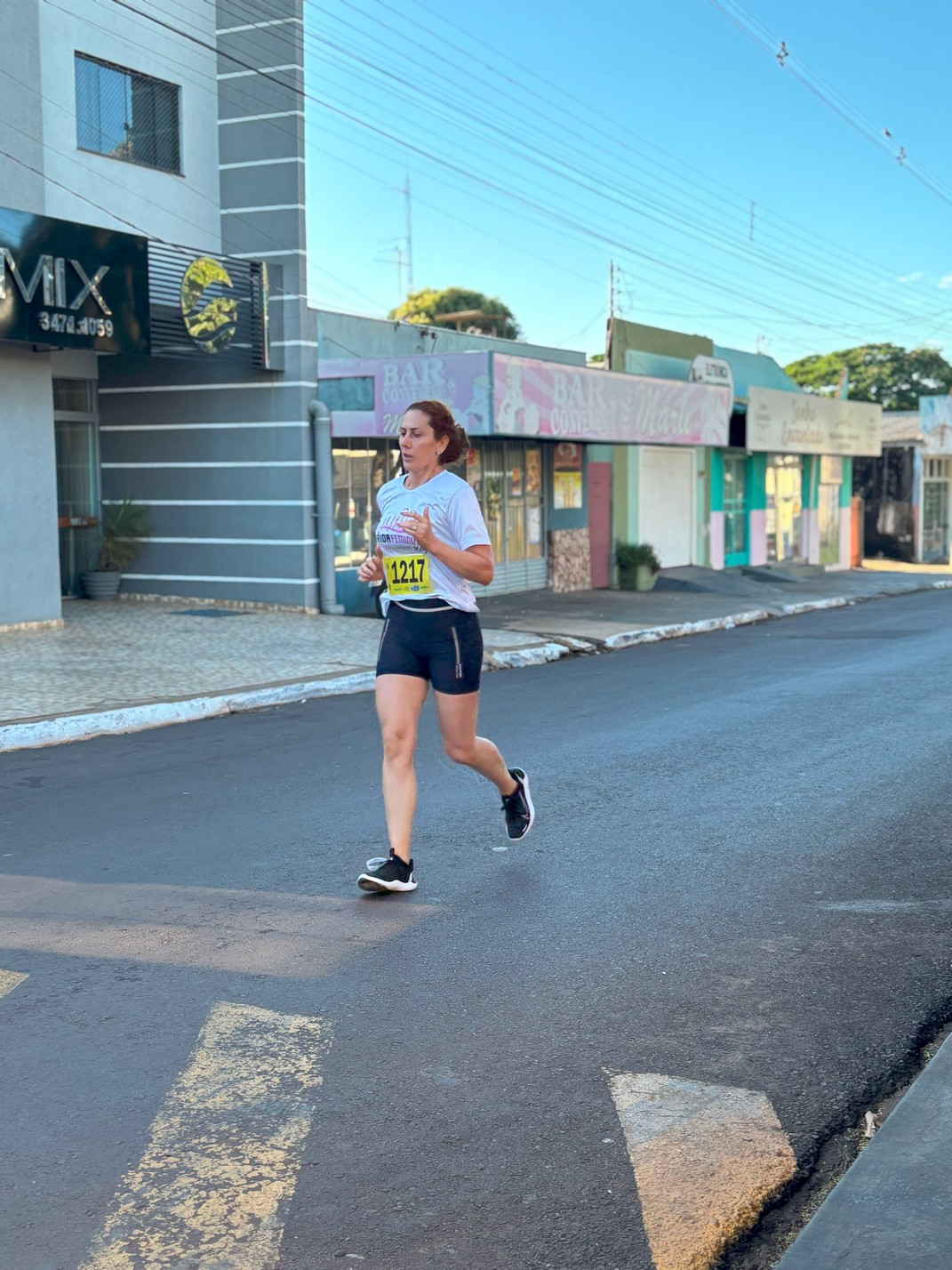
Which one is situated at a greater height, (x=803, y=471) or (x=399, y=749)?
(x=803, y=471)

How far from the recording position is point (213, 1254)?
288cm

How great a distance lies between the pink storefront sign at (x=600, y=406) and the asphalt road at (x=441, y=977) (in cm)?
941

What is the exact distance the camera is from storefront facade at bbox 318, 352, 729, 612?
17.4 meters

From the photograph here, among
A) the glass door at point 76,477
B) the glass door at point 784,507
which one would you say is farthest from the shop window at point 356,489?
the glass door at point 784,507

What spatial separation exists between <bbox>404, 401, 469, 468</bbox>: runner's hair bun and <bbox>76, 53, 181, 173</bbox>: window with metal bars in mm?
13333

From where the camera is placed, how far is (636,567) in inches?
972

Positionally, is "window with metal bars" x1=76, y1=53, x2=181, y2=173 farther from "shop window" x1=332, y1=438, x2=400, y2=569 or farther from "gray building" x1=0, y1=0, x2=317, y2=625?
"shop window" x1=332, y1=438, x2=400, y2=569

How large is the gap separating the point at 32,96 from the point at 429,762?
1010 cm

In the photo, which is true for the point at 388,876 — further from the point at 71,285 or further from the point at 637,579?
the point at 637,579

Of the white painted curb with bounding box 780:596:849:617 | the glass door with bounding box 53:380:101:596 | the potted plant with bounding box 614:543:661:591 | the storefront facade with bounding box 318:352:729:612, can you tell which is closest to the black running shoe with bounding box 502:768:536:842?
the storefront facade with bounding box 318:352:729:612

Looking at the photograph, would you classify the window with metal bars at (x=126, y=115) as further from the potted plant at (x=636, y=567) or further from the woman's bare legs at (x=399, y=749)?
the woman's bare legs at (x=399, y=749)

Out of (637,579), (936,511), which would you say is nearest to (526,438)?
(637,579)

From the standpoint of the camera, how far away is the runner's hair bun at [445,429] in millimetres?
5508

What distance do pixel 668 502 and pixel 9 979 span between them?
921 inches
